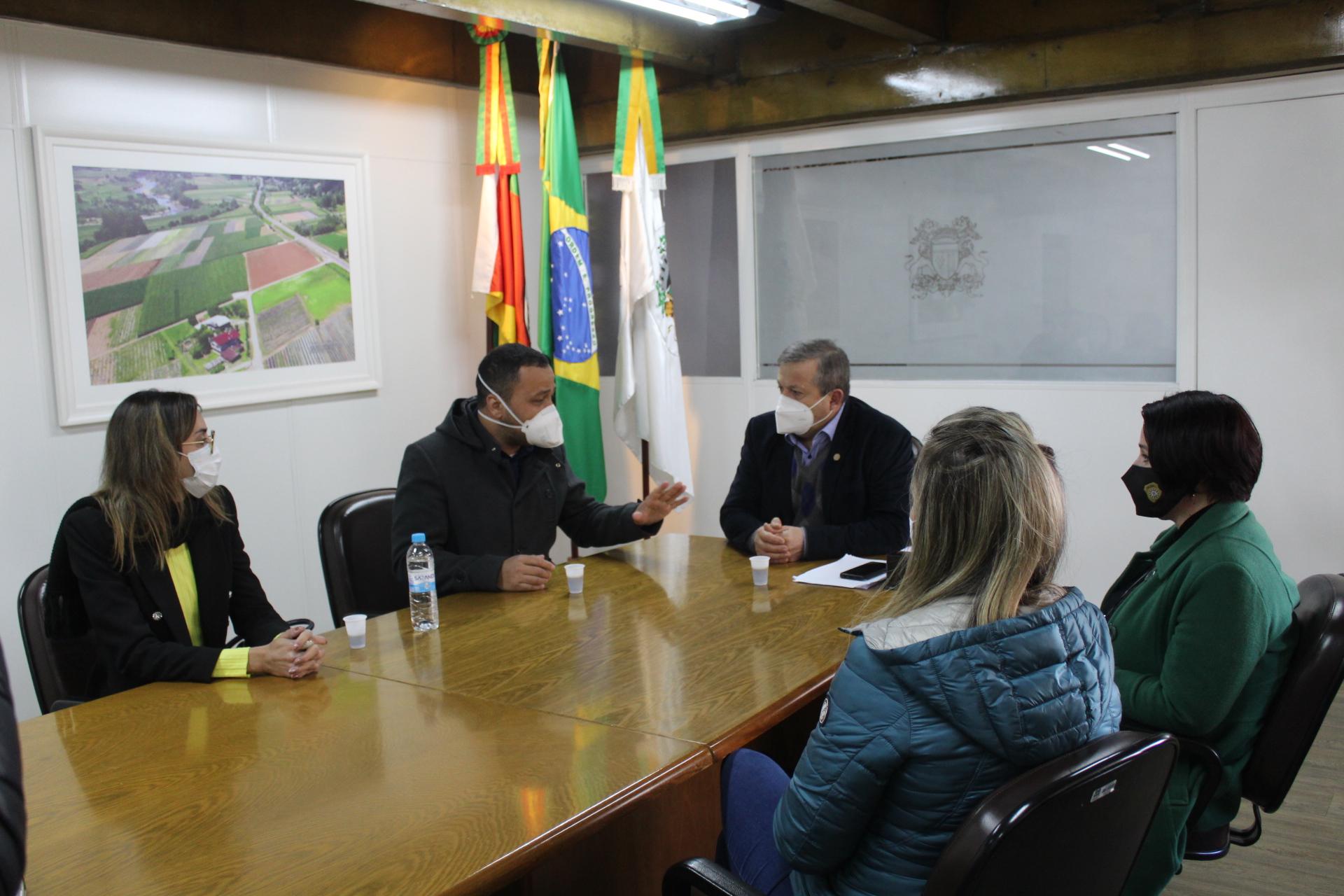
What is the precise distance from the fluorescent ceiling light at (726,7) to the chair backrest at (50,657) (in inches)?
109

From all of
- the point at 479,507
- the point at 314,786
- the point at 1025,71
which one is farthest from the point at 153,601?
the point at 1025,71

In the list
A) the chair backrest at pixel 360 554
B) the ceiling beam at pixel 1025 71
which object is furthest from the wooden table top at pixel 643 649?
the ceiling beam at pixel 1025 71

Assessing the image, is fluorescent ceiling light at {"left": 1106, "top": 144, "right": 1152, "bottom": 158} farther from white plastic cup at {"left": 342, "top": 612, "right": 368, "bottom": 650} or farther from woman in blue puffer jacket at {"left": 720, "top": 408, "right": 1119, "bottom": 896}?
white plastic cup at {"left": 342, "top": 612, "right": 368, "bottom": 650}

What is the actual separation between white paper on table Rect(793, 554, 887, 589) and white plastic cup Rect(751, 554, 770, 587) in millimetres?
101

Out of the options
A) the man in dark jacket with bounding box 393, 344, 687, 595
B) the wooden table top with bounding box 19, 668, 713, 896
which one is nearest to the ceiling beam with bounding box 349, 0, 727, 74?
the man in dark jacket with bounding box 393, 344, 687, 595

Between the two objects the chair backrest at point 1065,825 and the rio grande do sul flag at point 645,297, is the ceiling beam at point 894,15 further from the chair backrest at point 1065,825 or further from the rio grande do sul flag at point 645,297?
the chair backrest at point 1065,825

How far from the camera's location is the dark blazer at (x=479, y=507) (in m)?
2.87

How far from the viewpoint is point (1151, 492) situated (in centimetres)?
232

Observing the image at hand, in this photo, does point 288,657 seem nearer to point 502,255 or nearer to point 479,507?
point 479,507

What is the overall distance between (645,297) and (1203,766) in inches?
129

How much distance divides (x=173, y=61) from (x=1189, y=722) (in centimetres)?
380

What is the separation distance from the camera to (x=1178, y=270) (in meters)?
4.08

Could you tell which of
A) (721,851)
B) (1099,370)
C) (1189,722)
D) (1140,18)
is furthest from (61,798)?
(1140,18)

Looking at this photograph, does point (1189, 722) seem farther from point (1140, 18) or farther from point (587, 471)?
point (587, 471)
